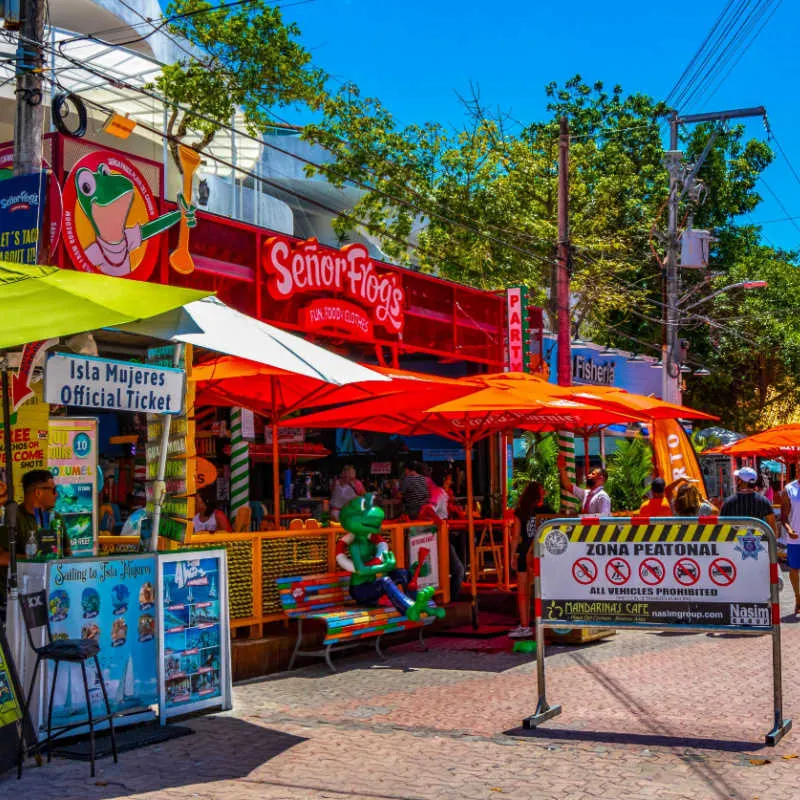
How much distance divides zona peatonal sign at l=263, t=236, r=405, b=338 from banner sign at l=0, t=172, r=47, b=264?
533 cm

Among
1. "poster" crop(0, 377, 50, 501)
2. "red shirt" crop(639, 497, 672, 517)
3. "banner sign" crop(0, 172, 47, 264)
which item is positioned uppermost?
"banner sign" crop(0, 172, 47, 264)

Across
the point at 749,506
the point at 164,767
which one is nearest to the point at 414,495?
the point at 749,506

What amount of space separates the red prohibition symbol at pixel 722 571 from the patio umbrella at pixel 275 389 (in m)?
4.38

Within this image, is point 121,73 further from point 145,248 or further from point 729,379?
point 729,379

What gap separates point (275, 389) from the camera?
13.2m

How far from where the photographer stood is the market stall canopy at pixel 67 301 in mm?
6688

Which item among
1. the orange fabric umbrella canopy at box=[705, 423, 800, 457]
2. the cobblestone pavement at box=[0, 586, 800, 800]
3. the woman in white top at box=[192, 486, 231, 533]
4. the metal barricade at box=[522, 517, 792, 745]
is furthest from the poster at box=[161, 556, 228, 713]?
the orange fabric umbrella canopy at box=[705, 423, 800, 457]

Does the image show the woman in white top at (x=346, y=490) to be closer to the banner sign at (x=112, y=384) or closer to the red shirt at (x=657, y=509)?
the red shirt at (x=657, y=509)

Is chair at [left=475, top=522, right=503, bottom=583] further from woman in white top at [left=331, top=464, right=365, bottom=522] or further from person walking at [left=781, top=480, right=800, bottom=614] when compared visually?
person walking at [left=781, top=480, right=800, bottom=614]

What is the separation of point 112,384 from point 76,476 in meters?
1.47

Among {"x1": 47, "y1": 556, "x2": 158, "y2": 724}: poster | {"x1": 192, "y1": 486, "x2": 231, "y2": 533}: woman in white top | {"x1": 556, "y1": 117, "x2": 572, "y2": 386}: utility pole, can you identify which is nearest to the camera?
{"x1": 47, "y1": 556, "x2": 158, "y2": 724}: poster

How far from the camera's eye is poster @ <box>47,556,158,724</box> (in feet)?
24.6

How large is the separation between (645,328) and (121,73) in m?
22.1

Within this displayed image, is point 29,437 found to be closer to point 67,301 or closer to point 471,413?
point 67,301
